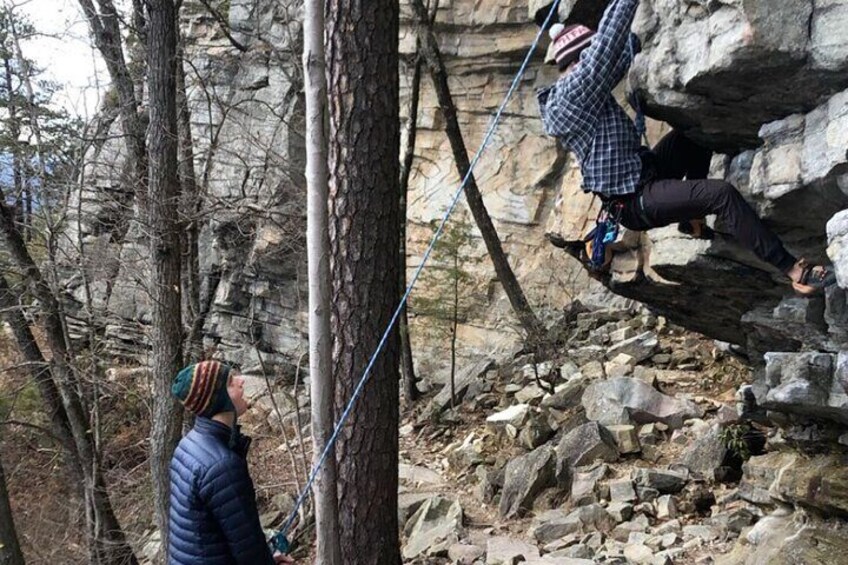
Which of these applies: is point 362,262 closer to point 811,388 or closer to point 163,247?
point 811,388

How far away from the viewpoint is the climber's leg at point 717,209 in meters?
4.16

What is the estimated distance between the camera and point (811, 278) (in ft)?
13.3

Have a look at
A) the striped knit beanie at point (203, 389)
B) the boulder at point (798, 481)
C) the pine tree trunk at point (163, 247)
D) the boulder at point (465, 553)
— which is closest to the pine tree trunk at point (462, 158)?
the pine tree trunk at point (163, 247)

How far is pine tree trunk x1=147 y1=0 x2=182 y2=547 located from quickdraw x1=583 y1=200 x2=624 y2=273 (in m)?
5.04

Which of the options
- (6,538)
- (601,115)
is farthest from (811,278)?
(6,538)

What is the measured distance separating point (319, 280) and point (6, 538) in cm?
772

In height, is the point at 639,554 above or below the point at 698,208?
below

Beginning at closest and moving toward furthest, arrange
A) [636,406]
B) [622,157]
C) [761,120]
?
1. [761,120]
2. [622,157]
3. [636,406]

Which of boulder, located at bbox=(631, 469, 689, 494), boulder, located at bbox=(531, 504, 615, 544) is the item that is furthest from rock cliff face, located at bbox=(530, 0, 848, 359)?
boulder, located at bbox=(531, 504, 615, 544)

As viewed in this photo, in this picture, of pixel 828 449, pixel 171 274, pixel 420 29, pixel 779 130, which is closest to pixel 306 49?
pixel 779 130

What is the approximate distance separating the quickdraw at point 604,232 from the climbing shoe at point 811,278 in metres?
1.17

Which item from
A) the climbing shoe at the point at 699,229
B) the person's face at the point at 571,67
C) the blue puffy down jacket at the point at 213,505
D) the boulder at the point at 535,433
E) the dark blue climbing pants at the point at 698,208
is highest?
the person's face at the point at 571,67

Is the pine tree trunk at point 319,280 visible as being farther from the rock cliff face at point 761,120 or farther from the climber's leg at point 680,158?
the climber's leg at point 680,158

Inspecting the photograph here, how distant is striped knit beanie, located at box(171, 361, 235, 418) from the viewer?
3229 mm
